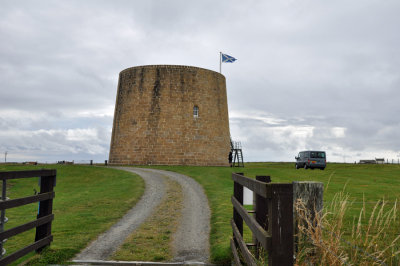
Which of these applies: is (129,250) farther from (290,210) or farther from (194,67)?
(194,67)

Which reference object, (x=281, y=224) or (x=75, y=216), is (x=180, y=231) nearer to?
(x=75, y=216)

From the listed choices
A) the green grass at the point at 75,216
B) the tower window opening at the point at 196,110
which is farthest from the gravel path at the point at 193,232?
the tower window opening at the point at 196,110

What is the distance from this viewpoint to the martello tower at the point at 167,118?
34.5 metres

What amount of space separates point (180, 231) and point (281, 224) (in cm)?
628

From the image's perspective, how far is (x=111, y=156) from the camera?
38.1m

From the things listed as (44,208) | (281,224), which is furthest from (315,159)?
(281,224)

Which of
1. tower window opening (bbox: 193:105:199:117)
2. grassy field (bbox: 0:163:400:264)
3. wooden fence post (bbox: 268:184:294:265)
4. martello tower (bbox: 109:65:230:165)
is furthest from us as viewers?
tower window opening (bbox: 193:105:199:117)

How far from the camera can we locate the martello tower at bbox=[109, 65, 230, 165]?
34469mm

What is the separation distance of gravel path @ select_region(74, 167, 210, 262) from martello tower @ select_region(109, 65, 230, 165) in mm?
18525

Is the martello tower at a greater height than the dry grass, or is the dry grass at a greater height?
the martello tower

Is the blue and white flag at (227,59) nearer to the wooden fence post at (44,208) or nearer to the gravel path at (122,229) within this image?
the gravel path at (122,229)

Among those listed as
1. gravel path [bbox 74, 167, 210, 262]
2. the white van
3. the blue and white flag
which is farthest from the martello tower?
gravel path [bbox 74, 167, 210, 262]

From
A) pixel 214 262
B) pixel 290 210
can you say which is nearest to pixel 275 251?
pixel 290 210

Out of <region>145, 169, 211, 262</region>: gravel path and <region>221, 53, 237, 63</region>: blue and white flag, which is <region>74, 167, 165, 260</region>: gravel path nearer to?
<region>145, 169, 211, 262</region>: gravel path
